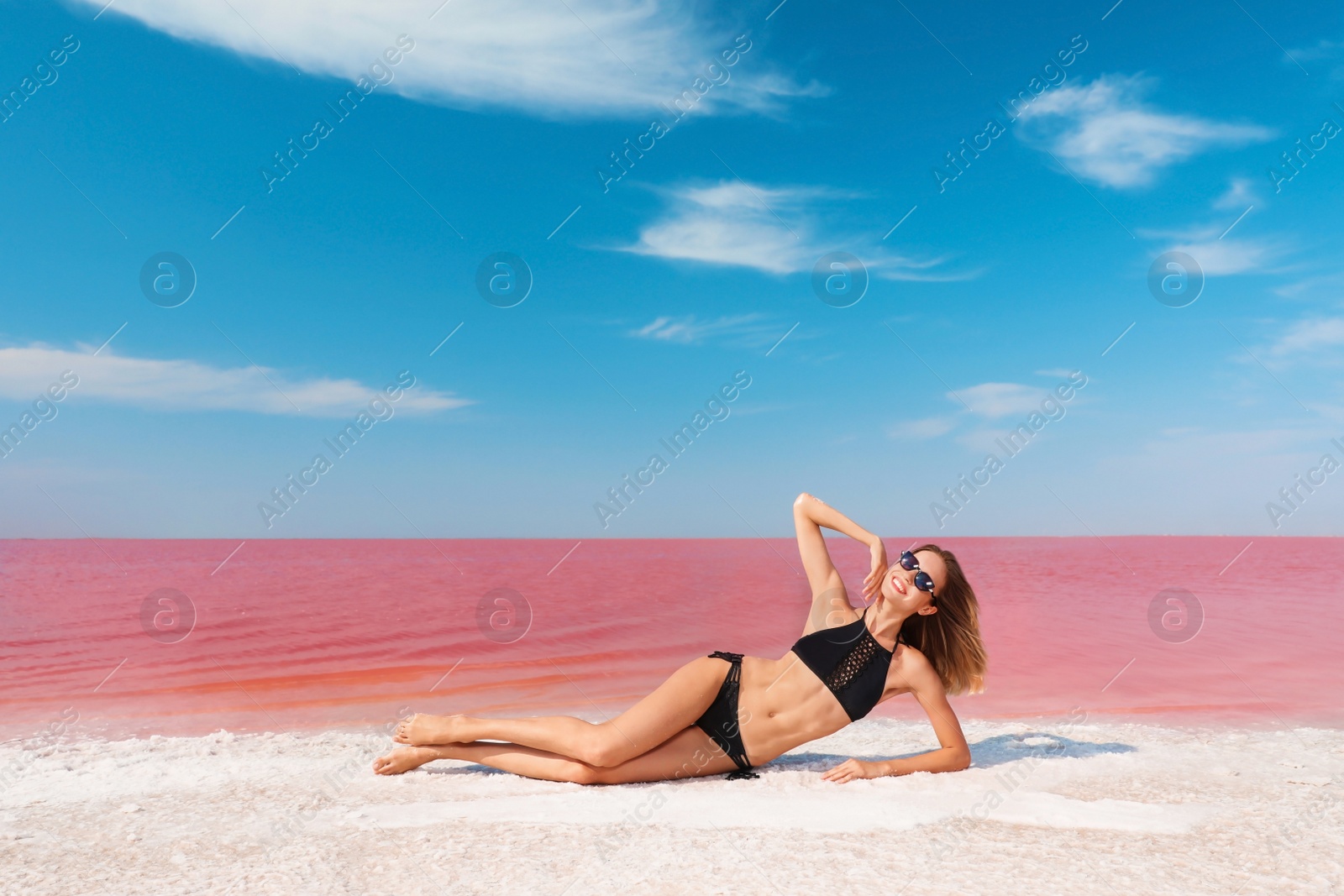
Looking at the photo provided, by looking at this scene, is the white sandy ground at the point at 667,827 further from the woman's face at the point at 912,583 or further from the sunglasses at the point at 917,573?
the sunglasses at the point at 917,573

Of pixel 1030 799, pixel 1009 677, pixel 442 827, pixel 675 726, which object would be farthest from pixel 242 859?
pixel 1009 677

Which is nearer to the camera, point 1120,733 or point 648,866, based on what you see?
point 648,866

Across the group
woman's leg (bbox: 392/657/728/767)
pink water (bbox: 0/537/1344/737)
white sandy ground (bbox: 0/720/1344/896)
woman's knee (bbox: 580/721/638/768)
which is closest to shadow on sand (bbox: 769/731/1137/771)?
white sandy ground (bbox: 0/720/1344/896)

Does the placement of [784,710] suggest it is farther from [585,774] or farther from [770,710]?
[585,774]

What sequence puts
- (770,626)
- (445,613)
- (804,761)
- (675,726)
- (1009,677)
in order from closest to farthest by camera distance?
(675,726) → (804,761) → (1009,677) → (770,626) → (445,613)

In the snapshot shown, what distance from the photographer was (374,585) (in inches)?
1105

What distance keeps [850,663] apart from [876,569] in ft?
2.20

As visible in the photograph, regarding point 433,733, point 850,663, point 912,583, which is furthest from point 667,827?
point 912,583

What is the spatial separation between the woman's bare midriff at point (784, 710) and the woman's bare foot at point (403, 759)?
6.77ft

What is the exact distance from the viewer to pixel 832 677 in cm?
557

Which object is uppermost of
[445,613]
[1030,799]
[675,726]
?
[445,613]

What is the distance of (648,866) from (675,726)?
1487 millimetres

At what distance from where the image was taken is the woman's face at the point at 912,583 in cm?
559

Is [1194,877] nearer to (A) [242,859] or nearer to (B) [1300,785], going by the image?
(B) [1300,785]
